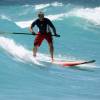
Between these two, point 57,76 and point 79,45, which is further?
point 79,45

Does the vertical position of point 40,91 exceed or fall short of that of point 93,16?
it exceeds it

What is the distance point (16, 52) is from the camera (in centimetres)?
1496

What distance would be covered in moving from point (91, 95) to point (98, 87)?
91 cm

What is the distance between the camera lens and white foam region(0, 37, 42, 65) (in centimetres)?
1405

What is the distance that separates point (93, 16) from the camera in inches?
1268

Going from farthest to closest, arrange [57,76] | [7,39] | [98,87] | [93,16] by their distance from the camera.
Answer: [93,16]
[7,39]
[57,76]
[98,87]

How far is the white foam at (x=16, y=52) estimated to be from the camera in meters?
14.0

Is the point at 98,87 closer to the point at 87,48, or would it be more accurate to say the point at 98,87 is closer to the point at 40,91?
the point at 40,91

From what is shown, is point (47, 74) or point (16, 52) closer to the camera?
point (47, 74)

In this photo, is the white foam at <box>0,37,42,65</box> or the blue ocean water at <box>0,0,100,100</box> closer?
the blue ocean water at <box>0,0,100,100</box>

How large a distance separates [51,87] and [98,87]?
110cm

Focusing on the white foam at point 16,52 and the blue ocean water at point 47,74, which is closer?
the blue ocean water at point 47,74

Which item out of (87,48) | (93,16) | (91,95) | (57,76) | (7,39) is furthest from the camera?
(93,16)

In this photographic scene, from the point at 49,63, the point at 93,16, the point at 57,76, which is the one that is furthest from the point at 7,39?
the point at 93,16
